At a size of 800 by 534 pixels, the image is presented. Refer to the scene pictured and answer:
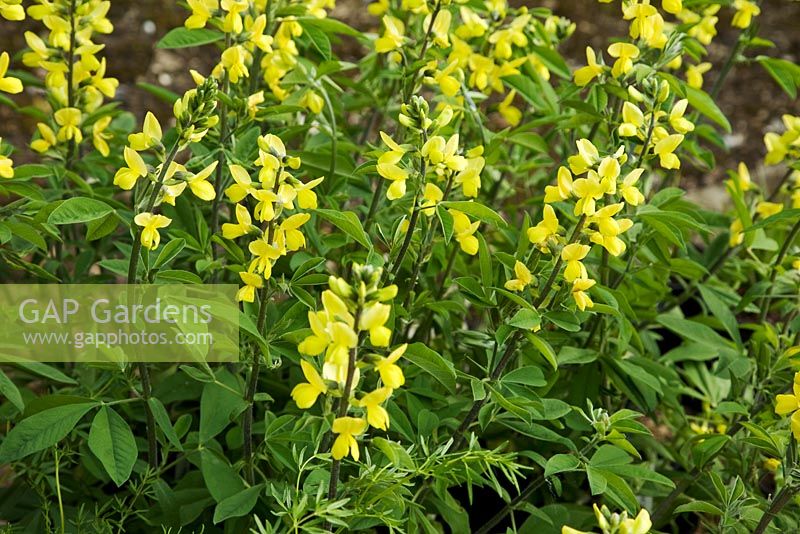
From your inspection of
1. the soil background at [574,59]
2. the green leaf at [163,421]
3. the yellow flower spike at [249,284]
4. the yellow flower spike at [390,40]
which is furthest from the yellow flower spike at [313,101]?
the soil background at [574,59]

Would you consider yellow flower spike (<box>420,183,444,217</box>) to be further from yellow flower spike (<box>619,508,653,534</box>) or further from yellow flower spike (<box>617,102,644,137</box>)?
yellow flower spike (<box>619,508,653,534</box>)

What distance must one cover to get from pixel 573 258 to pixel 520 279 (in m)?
0.11

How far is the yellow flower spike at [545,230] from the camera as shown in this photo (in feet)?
4.37

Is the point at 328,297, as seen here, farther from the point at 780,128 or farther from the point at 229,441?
the point at 780,128

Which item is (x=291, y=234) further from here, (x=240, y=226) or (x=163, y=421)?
(x=163, y=421)

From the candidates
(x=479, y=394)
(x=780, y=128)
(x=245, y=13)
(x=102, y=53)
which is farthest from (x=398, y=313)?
(x=780, y=128)

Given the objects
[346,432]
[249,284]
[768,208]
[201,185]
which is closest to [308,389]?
[346,432]

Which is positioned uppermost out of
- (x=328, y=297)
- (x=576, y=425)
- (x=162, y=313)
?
(x=328, y=297)

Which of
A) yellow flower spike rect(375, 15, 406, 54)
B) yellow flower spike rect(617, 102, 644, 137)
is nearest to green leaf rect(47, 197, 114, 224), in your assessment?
yellow flower spike rect(375, 15, 406, 54)

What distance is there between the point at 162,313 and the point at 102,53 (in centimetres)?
266

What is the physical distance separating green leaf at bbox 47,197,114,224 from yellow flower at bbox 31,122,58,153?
511 mm

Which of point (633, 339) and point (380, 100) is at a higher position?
point (380, 100)

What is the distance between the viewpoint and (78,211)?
1.33 m

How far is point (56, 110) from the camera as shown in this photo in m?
1.82
